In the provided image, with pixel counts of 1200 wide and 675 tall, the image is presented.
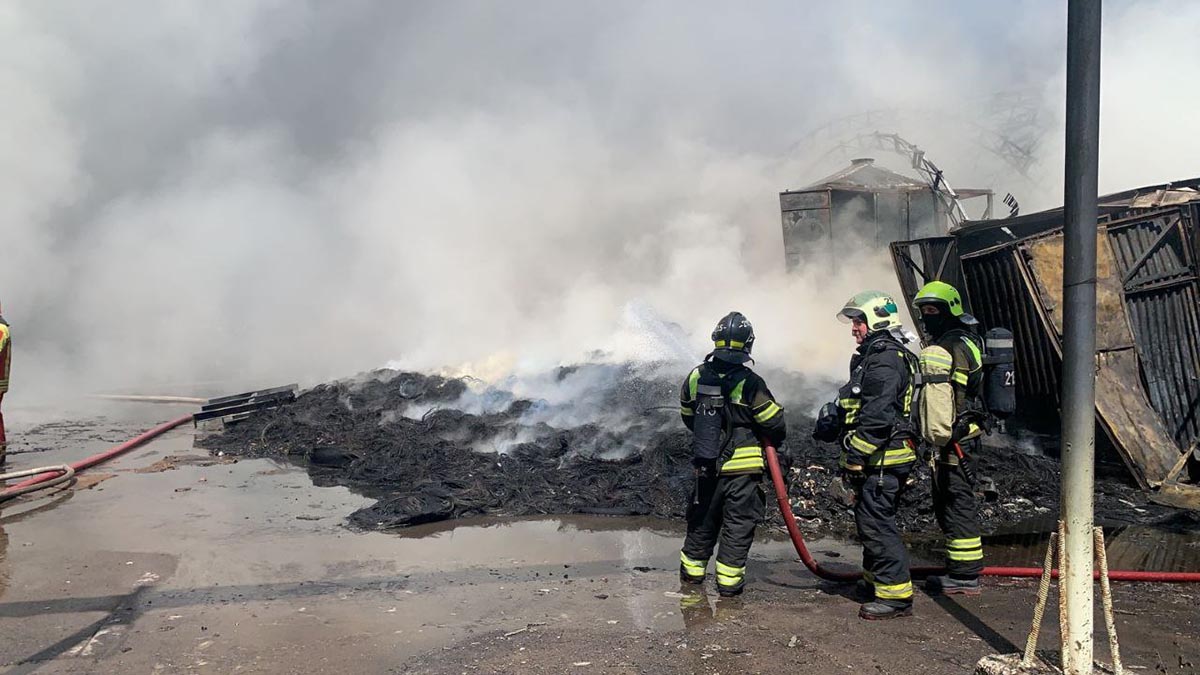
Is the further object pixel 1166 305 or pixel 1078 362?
pixel 1166 305

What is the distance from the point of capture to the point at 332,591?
15.0ft

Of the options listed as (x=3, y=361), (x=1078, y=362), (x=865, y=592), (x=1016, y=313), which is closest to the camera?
(x=1078, y=362)

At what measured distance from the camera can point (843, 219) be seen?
572 inches

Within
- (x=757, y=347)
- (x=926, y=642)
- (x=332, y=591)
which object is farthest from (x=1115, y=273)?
(x=332, y=591)

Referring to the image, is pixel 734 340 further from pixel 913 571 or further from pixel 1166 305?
pixel 1166 305

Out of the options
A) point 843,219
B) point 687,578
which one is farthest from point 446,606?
point 843,219

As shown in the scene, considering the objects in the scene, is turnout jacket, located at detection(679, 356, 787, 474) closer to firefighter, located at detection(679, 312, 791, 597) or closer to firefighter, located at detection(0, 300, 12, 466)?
firefighter, located at detection(679, 312, 791, 597)

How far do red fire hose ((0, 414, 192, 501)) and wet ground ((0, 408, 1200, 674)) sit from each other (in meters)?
0.18

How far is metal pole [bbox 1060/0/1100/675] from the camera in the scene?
9.72 ft

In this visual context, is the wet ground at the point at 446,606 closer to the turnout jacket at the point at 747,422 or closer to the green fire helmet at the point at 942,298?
the turnout jacket at the point at 747,422

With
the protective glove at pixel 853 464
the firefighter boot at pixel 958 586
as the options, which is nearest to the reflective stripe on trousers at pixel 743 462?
the protective glove at pixel 853 464

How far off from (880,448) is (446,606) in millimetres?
2350

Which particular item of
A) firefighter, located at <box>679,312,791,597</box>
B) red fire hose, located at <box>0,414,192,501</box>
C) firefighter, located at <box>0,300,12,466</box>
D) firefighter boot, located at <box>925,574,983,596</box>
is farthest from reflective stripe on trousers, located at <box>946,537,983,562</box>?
firefighter, located at <box>0,300,12,466</box>

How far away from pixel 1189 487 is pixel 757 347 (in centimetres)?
631
